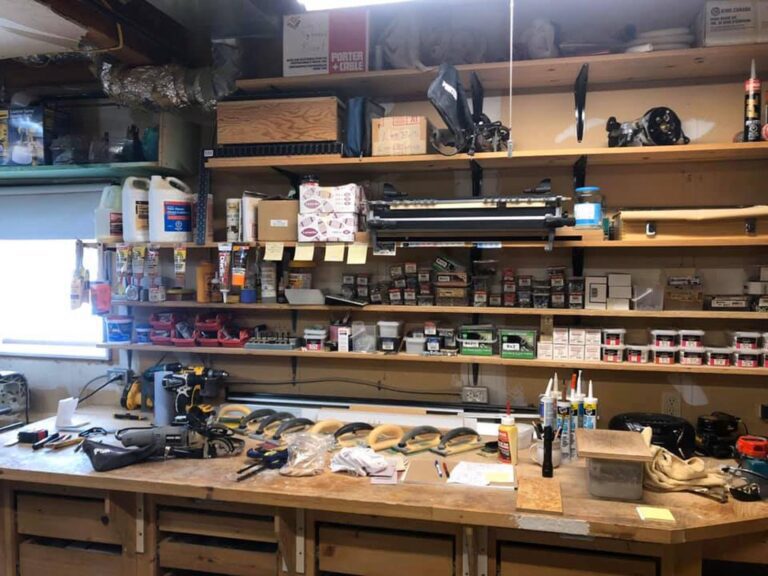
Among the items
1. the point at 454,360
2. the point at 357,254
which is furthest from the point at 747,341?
the point at 357,254

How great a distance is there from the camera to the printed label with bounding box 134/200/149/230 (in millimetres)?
2781

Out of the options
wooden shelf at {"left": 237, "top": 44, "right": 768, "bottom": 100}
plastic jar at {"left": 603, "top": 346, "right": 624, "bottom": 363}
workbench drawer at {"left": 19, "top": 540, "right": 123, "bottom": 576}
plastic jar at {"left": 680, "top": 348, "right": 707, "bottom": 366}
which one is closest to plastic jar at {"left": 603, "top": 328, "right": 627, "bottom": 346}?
plastic jar at {"left": 603, "top": 346, "right": 624, "bottom": 363}

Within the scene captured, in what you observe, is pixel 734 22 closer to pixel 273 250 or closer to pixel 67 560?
pixel 273 250

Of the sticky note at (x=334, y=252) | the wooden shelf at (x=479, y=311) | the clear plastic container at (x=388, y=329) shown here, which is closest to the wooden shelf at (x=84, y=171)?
the wooden shelf at (x=479, y=311)

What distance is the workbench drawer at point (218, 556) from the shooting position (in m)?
2.02

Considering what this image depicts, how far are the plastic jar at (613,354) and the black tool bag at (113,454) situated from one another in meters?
1.87

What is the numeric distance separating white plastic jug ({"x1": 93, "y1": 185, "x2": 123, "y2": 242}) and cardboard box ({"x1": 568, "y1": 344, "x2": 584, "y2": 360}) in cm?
224

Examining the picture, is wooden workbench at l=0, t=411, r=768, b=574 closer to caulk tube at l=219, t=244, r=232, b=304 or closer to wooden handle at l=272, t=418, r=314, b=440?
wooden handle at l=272, t=418, r=314, b=440

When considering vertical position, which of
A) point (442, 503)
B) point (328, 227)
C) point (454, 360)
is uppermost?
point (328, 227)

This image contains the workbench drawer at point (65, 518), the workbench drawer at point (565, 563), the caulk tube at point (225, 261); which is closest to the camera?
the workbench drawer at point (565, 563)

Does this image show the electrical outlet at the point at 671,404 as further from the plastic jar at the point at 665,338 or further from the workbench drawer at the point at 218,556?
the workbench drawer at the point at 218,556

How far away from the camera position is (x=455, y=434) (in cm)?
231

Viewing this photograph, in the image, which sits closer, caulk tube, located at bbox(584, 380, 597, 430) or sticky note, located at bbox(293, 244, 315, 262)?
caulk tube, located at bbox(584, 380, 597, 430)

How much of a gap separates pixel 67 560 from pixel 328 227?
5.52 ft
